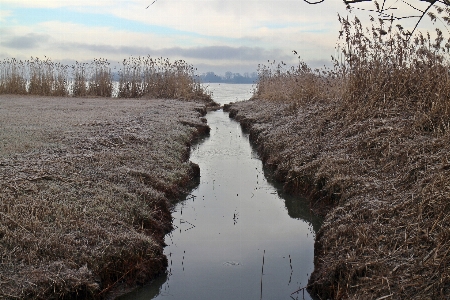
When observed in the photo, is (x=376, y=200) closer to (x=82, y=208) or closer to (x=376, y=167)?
(x=376, y=167)

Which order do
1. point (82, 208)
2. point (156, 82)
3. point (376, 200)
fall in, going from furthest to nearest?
1. point (156, 82)
2. point (376, 200)
3. point (82, 208)

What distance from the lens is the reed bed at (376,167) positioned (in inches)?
137

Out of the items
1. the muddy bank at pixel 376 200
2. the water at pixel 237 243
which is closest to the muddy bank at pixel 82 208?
the water at pixel 237 243

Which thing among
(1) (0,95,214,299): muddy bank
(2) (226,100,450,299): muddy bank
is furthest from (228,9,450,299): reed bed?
(1) (0,95,214,299): muddy bank

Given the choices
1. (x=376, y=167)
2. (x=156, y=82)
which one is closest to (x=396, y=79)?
(x=376, y=167)

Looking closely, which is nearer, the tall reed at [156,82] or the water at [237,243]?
the water at [237,243]

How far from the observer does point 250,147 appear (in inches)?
442

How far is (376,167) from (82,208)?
141 inches

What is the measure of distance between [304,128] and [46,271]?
669cm

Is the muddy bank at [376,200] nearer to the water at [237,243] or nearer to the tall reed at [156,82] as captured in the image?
the water at [237,243]

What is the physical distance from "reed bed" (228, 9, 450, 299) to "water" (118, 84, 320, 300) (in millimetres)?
297

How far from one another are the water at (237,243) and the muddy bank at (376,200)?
28 cm

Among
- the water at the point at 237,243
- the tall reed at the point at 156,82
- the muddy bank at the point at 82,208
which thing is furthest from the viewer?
the tall reed at the point at 156,82

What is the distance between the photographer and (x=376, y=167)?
5883 mm
